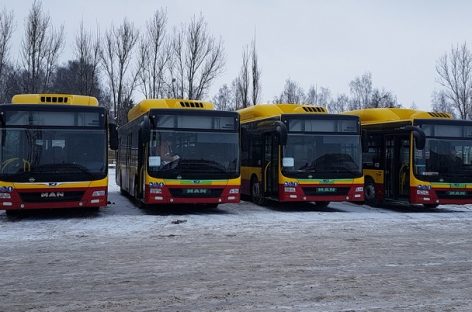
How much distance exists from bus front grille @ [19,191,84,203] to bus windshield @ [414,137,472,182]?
996 centimetres

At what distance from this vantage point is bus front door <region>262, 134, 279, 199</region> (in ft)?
58.9

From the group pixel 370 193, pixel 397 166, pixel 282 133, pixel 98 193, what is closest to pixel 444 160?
pixel 397 166

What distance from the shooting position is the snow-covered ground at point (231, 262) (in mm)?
6941

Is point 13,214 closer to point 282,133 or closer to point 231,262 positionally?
point 282,133

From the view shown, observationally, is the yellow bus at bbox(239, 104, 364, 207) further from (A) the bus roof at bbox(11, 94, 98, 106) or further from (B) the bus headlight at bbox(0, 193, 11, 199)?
(B) the bus headlight at bbox(0, 193, 11, 199)

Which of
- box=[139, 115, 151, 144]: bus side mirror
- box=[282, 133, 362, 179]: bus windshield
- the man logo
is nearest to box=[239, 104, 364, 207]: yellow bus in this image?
box=[282, 133, 362, 179]: bus windshield

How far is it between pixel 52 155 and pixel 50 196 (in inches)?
39.9

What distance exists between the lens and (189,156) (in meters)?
16.0

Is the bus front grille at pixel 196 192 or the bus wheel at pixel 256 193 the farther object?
the bus wheel at pixel 256 193

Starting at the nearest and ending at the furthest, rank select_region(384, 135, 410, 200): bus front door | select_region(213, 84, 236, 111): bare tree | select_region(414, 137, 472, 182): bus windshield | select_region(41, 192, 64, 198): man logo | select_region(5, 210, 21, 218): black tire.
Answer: select_region(41, 192, 64, 198): man logo, select_region(5, 210, 21, 218): black tire, select_region(414, 137, 472, 182): bus windshield, select_region(384, 135, 410, 200): bus front door, select_region(213, 84, 236, 111): bare tree

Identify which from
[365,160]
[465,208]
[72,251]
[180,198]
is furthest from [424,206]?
[72,251]

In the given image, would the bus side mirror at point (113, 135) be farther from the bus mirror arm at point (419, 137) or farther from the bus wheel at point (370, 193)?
the bus wheel at point (370, 193)

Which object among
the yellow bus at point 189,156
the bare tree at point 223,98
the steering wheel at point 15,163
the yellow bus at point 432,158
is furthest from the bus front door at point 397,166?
the bare tree at point 223,98

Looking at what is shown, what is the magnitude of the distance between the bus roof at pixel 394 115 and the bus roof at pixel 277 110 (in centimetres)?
167
